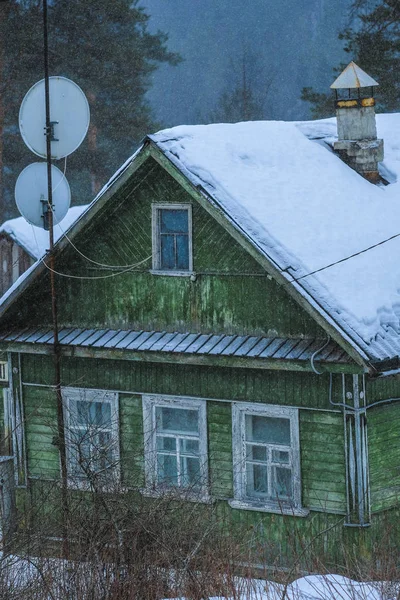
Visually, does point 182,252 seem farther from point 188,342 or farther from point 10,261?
point 10,261

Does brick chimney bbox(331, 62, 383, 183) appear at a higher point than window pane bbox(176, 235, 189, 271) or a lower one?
higher

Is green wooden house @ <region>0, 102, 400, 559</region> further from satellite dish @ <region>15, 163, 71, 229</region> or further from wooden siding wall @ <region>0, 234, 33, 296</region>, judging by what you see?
wooden siding wall @ <region>0, 234, 33, 296</region>

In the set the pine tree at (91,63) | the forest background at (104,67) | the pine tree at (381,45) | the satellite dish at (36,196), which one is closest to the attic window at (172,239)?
the satellite dish at (36,196)

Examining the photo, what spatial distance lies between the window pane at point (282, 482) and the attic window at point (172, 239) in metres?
2.69

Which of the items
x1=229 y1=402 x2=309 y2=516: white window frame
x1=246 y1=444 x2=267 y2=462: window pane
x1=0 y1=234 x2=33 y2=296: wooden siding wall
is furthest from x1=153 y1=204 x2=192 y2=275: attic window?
x1=0 y1=234 x2=33 y2=296: wooden siding wall

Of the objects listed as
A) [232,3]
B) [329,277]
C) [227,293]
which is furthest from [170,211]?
[232,3]

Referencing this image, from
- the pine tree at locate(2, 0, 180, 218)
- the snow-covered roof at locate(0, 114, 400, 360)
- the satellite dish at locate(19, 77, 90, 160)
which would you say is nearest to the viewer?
the snow-covered roof at locate(0, 114, 400, 360)

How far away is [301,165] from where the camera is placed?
1630cm

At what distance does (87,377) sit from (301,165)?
401 cm

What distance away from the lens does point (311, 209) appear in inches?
607

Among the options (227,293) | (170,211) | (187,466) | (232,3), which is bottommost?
(187,466)

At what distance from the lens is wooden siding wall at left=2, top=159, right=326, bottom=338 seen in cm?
1449

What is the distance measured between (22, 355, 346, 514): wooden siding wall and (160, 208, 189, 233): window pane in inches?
67.6

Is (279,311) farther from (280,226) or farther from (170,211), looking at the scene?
(170,211)
